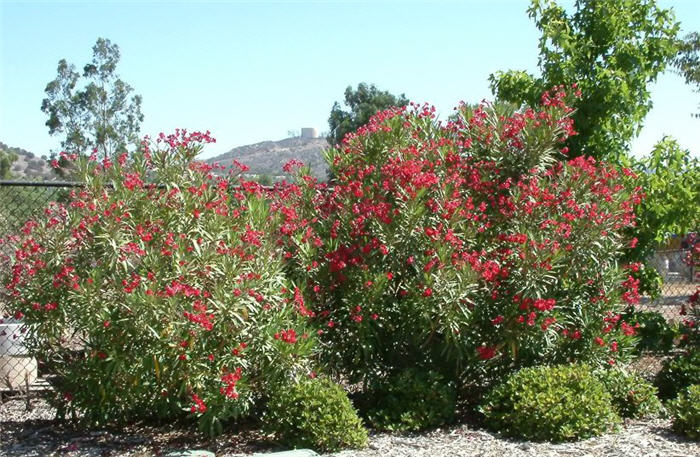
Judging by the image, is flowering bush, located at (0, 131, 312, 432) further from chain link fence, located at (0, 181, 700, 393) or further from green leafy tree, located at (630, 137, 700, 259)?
green leafy tree, located at (630, 137, 700, 259)

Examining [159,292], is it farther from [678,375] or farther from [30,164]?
[30,164]

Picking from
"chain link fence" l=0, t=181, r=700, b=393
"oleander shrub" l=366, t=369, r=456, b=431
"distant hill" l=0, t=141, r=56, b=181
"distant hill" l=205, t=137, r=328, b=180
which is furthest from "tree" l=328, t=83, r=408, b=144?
"oleander shrub" l=366, t=369, r=456, b=431

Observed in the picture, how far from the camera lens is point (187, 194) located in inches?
205

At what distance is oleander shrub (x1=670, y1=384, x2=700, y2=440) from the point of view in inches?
205

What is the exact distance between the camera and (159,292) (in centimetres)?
470

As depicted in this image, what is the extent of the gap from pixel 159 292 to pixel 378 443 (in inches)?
67.5

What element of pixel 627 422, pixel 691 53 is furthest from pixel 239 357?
pixel 691 53

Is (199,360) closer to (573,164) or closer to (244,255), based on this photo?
(244,255)

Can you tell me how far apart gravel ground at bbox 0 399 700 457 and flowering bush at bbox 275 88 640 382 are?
0.67m

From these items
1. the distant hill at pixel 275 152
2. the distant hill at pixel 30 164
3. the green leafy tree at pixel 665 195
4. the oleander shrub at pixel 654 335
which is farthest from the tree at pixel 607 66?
the distant hill at pixel 30 164

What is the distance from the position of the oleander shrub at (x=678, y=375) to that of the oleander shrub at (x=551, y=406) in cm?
110

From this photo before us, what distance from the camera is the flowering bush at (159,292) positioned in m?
4.75

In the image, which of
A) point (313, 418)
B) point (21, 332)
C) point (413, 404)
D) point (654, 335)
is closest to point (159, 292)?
point (313, 418)

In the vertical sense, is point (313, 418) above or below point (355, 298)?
below
